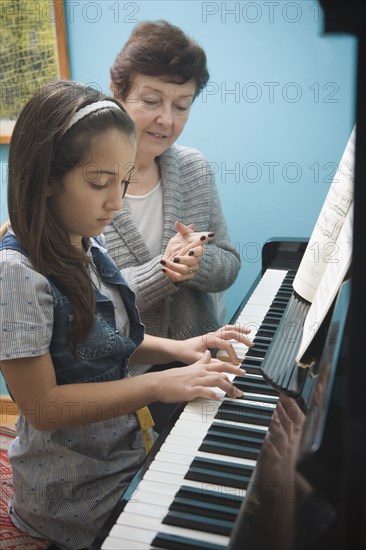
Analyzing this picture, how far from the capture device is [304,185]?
2.45 m

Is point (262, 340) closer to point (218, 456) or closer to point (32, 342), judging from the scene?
point (218, 456)

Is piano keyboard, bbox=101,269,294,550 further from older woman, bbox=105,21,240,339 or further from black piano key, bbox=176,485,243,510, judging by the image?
older woman, bbox=105,21,240,339

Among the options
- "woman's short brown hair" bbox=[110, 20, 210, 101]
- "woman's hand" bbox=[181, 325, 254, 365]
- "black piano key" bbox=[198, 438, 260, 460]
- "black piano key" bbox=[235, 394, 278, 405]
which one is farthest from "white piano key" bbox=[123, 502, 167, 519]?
"woman's short brown hair" bbox=[110, 20, 210, 101]

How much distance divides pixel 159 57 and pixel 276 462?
4.06ft

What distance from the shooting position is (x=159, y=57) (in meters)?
1.78

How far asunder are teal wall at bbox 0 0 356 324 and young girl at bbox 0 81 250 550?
134 cm

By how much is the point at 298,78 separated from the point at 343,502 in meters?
2.03

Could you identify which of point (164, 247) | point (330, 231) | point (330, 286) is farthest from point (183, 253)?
point (330, 286)

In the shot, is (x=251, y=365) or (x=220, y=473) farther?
(x=251, y=365)

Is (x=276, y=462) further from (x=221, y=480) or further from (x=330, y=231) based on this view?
(x=330, y=231)

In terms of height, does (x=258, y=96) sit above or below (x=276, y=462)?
above

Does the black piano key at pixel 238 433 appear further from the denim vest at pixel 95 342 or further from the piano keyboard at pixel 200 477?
the denim vest at pixel 95 342

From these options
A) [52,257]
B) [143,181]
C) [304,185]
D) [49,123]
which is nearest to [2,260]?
[52,257]

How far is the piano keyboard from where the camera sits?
2.69 feet
